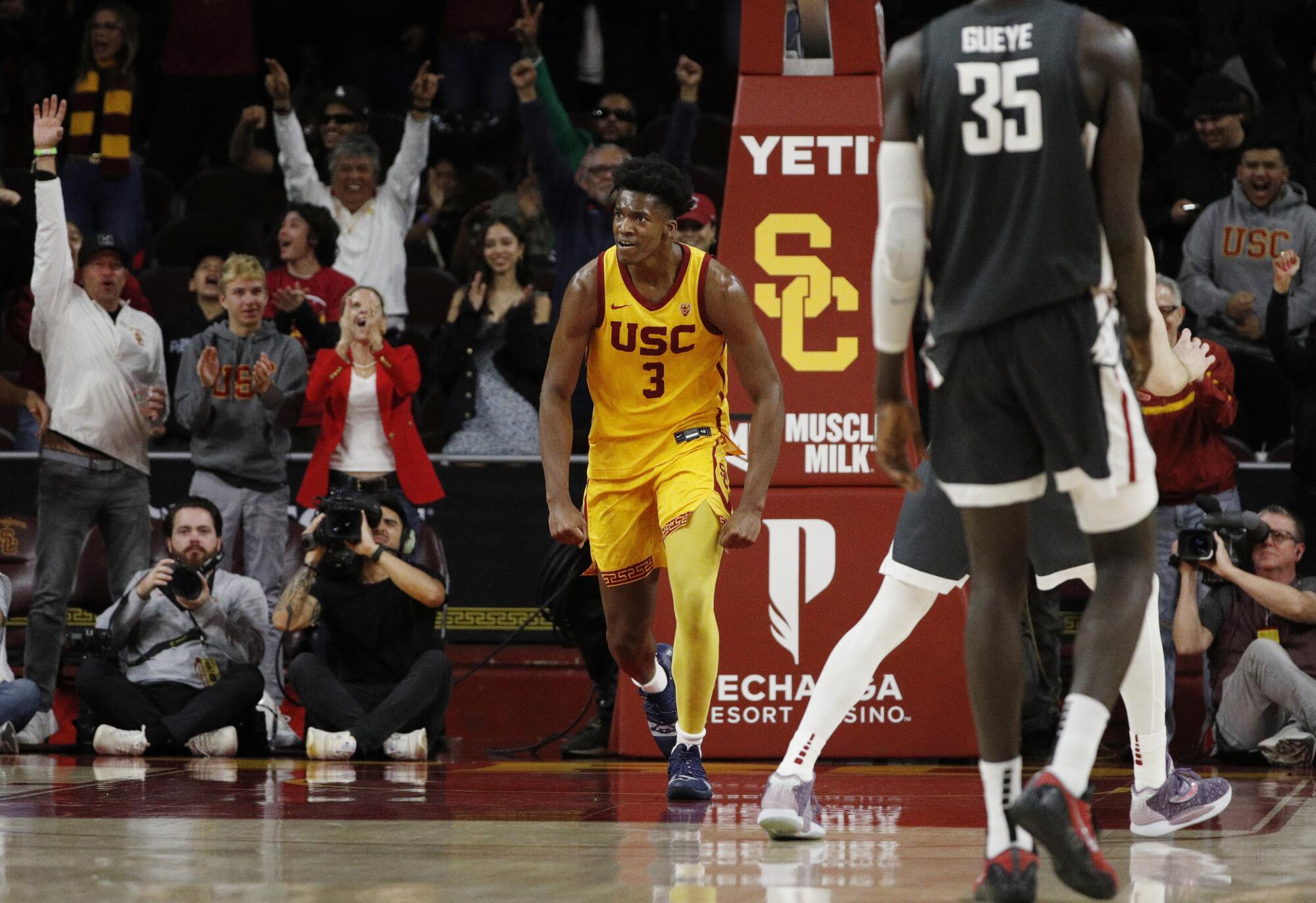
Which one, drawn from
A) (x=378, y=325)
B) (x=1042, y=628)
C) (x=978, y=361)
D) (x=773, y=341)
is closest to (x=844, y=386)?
(x=773, y=341)

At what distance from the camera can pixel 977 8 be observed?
3.48m

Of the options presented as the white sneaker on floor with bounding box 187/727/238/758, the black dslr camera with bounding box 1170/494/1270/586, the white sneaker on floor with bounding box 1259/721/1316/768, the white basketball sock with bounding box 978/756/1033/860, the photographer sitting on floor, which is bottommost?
the white sneaker on floor with bounding box 187/727/238/758

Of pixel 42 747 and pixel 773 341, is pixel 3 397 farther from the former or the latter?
pixel 773 341

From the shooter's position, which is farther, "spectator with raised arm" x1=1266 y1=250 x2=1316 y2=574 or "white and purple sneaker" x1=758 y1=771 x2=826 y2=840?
"spectator with raised arm" x1=1266 y1=250 x2=1316 y2=574

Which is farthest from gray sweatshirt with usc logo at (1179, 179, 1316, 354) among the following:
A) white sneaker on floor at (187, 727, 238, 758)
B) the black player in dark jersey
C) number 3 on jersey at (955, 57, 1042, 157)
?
number 3 on jersey at (955, 57, 1042, 157)

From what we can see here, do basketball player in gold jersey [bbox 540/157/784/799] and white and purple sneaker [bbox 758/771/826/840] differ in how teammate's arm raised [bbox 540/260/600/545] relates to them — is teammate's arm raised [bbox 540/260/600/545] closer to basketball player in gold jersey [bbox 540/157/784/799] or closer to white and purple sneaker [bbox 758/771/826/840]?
basketball player in gold jersey [bbox 540/157/784/799]

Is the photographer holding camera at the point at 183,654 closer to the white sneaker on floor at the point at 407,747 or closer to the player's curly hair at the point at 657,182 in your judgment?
the white sneaker on floor at the point at 407,747

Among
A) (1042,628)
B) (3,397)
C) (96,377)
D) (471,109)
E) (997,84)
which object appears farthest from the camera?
(471,109)

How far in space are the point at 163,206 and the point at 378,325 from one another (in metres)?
4.18

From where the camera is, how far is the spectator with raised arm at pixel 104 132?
10133 mm

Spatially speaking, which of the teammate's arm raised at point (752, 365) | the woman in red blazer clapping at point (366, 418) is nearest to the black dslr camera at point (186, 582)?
the woman in red blazer clapping at point (366, 418)

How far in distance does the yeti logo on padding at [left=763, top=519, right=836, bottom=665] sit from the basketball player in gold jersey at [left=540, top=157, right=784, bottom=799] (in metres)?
1.16

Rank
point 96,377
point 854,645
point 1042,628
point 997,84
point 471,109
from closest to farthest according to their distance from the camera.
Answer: point 997,84
point 854,645
point 1042,628
point 96,377
point 471,109

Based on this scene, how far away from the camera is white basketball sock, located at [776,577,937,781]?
4367 mm
